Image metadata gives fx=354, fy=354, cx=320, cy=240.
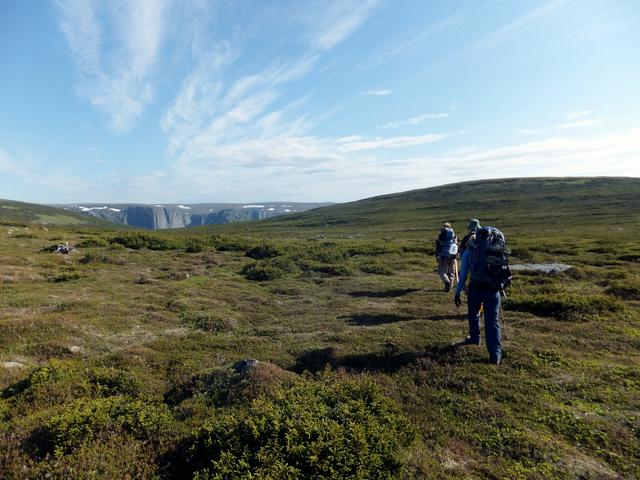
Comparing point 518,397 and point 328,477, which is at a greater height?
point 328,477

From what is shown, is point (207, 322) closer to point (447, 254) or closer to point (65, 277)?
point (447, 254)

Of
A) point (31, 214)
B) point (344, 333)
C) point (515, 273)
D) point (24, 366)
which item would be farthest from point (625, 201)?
point (31, 214)

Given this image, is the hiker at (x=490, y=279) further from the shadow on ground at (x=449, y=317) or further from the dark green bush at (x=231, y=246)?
the dark green bush at (x=231, y=246)

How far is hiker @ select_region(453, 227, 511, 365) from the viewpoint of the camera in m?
8.84

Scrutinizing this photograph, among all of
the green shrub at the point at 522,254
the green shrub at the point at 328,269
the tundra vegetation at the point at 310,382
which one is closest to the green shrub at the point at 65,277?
the tundra vegetation at the point at 310,382

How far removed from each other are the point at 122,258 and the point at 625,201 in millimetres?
130593

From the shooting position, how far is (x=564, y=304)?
43.7 feet

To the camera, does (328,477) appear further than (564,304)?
No

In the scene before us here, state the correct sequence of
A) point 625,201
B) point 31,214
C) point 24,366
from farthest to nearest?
point 31,214 < point 625,201 < point 24,366

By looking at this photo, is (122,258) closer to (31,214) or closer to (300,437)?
(300,437)

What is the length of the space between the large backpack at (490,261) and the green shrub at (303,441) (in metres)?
4.37

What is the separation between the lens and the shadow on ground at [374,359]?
8.96 m

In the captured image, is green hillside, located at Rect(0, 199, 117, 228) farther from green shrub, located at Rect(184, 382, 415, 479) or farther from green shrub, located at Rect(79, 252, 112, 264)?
Answer: green shrub, located at Rect(184, 382, 415, 479)

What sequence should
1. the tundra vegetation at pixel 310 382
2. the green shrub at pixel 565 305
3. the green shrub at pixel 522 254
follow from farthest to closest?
the green shrub at pixel 522 254 → the green shrub at pixel 565 305 → the tundra vegetation at pixel 310 382
